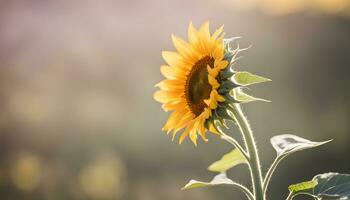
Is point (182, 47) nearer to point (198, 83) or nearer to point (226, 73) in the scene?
point (198, 83)

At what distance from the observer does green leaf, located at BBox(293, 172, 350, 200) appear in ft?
3.92

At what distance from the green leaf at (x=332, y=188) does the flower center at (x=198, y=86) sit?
0.31 m

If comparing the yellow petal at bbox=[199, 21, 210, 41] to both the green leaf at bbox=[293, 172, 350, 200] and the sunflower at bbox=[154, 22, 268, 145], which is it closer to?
the sunflower at bbox=[154, 22, 268, 145]

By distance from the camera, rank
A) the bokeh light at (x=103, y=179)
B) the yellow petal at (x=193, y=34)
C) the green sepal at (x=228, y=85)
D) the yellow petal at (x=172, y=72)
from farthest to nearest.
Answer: the bokeh light at (x=103, y=179), the yellow petal at (x=172, y=72), the yellow petal at (x=193, y=34), the green sepal at (x=228, y=85)

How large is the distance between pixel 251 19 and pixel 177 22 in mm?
711

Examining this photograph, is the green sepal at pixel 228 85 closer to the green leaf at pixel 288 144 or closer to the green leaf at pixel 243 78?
the green leaf at pixel 243 78

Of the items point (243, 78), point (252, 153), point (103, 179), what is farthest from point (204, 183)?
point (103, 179)

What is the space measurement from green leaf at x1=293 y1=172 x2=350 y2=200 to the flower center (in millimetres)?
310

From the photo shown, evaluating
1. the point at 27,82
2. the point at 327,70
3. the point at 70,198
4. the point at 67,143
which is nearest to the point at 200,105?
the point at 70,198

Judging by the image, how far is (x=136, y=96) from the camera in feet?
16.5

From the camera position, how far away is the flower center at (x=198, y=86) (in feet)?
4.71

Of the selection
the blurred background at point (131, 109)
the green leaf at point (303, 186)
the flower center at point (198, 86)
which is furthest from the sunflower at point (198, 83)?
the blurred background at point (131, 109)

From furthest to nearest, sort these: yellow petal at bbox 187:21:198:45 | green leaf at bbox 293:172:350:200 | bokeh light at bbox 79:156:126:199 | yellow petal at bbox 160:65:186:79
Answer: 1. bokeh light at bbox 79:156:126:199
2. yellow petal at bbox 160:65:186:79
3. yellow petal at bbox 187:21:198:45
4. green leaf at bbox 293:172:350:200

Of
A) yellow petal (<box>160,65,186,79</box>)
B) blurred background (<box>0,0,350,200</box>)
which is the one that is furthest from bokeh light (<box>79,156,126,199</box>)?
yellow petal (<box>160,65,186,79</box>)
